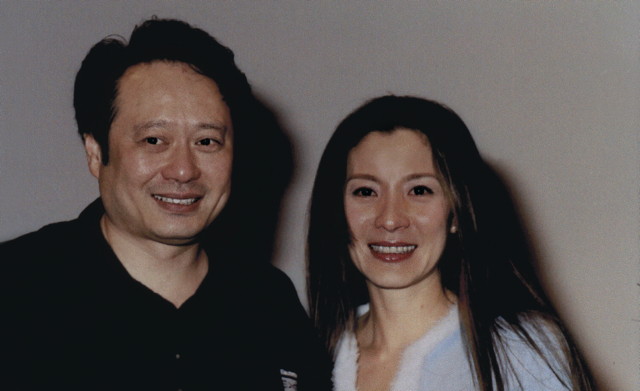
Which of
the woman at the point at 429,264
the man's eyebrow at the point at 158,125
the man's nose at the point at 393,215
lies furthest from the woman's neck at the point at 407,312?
the man's eyebrow at the point at 158,125

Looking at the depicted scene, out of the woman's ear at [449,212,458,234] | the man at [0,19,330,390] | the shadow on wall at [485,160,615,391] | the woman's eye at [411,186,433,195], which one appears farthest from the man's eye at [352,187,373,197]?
the shadow on wall at [485,160,615,391]

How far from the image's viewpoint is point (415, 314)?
189 centimetres

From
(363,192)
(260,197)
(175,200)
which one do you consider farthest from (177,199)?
(260,197)

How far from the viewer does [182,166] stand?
66.9 inches

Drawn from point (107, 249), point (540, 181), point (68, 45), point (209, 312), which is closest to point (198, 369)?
point (209, 312)

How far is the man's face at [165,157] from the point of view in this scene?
5.64 ft

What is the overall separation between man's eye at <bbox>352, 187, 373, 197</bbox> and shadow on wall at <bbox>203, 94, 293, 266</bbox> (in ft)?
3.71

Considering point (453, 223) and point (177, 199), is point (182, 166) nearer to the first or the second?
point (177, 199)

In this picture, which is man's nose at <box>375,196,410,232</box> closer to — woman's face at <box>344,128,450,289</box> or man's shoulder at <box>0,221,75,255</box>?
woman's face at <box>344,128,450,289</box>

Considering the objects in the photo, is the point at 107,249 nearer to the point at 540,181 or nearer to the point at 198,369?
the point at 198,369

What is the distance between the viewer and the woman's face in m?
1.79

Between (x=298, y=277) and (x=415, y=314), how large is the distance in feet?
3.89

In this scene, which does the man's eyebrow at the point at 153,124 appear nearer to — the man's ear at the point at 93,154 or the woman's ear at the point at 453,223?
the man's ear at the point at 93,154

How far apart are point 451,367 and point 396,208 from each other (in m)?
0.43
